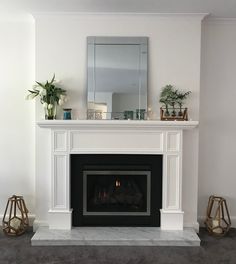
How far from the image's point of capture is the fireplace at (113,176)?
338cm

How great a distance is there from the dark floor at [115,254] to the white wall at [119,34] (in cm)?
103

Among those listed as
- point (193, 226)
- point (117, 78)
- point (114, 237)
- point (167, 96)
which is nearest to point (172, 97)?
point (167, 96)

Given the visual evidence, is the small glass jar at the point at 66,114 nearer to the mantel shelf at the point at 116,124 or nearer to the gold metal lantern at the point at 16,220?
the mantel shelf at the point at 116,124

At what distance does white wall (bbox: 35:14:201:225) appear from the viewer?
3338 mm

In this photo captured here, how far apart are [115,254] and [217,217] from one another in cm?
136

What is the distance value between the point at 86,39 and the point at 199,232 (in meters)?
2.55

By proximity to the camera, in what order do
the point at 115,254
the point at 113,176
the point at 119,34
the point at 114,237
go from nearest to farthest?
1. the point at 115,254
2. the point at 114,237
3. the point at 119,34
4. the point at 113,176

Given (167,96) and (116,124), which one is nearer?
(116,124)

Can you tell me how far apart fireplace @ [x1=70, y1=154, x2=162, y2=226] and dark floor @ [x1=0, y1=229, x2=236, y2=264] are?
435 millimetres

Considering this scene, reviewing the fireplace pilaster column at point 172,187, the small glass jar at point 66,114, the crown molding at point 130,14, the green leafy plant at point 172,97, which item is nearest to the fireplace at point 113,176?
the fireplace pilaster column at point 172,187

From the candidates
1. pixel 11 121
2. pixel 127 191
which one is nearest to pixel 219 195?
pixel 127 191

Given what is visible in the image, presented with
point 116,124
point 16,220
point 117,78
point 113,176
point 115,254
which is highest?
point 117,78

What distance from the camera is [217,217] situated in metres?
3.51

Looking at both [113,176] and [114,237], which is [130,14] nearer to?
[113,176]
